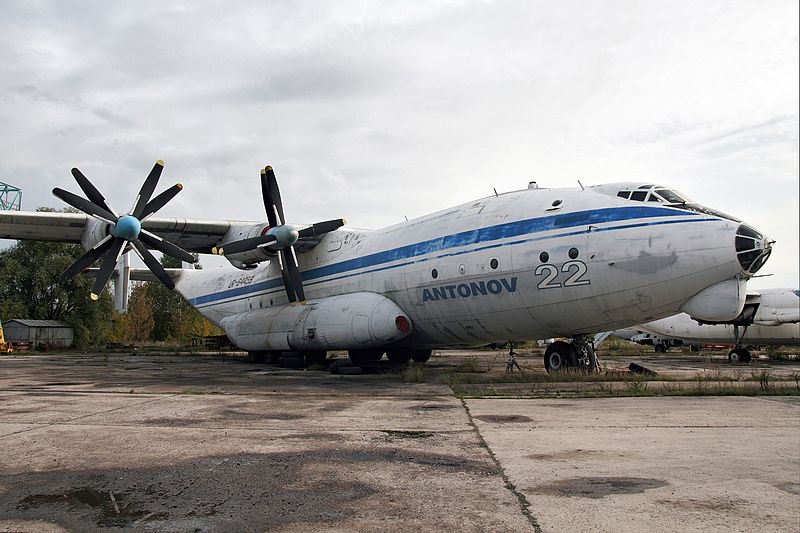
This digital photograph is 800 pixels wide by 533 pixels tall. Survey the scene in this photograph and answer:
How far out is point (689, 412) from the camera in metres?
8.54

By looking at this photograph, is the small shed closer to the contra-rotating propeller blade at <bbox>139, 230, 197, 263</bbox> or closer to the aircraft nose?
the contra-rotating propeller blade at <bbox>139, 230, 197, 263</bbox>

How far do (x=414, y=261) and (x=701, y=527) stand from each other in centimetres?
1353

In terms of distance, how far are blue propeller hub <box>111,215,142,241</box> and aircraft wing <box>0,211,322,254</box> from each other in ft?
5.89

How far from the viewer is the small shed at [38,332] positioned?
44.9 m

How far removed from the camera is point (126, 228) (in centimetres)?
1930

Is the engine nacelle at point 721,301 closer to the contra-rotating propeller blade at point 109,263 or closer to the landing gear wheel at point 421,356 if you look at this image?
the landing gear wheel at point 421,356

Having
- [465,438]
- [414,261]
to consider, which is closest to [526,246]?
[414,261]

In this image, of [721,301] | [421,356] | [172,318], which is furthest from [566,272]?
[172,318]

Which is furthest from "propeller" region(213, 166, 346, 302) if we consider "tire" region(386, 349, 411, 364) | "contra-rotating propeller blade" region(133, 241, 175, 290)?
"tire" region(386, 349, 411, 364)

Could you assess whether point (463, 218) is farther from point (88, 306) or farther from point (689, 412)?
point (88, 306)

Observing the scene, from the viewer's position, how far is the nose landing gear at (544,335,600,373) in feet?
50.2

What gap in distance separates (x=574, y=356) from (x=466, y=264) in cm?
366

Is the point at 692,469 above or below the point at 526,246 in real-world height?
below

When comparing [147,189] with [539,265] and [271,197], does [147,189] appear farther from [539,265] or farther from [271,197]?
[539,265]
